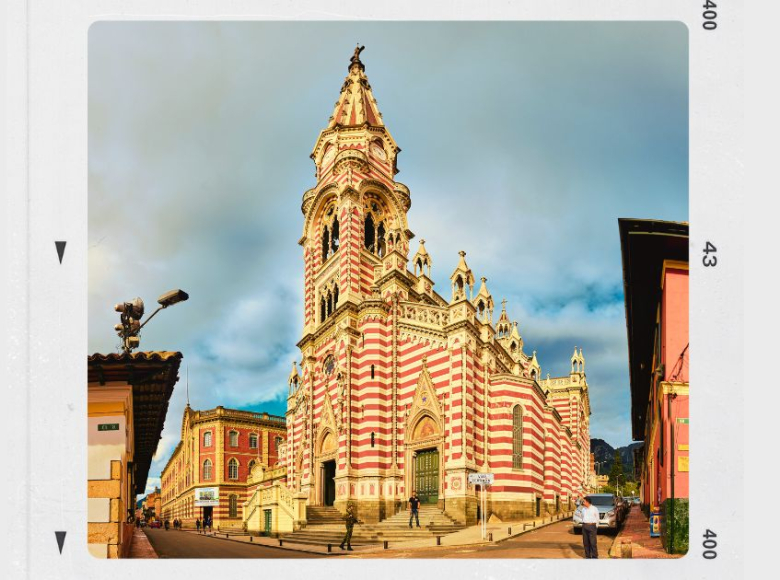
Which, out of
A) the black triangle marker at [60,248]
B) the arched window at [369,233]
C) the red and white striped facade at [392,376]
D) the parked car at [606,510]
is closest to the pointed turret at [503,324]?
the red and white striped facade at [392,376]

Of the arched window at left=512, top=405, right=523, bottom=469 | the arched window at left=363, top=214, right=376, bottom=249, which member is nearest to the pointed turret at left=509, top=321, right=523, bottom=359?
the arched window at left=512, top=405, right=523, bottom=469

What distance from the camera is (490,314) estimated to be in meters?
11.5

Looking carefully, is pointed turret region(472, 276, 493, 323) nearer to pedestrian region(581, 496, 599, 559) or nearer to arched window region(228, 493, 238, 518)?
pedestrian region(581, 496, 599, 559)

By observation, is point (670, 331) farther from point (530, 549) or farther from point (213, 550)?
point (213, 550)

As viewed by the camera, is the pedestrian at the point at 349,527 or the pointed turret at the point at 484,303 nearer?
the pedestrian at the point at 349,527

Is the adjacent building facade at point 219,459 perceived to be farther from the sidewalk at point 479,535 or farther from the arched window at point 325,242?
the sidewalk at point 479,535

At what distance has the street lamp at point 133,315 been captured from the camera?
8.85 m

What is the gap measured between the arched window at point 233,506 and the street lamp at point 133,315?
480 cm

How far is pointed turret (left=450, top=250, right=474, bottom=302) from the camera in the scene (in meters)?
10.9

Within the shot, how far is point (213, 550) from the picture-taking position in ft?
31.0

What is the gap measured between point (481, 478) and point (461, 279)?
3555 mm

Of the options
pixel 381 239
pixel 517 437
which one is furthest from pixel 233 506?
pixel 381 239
